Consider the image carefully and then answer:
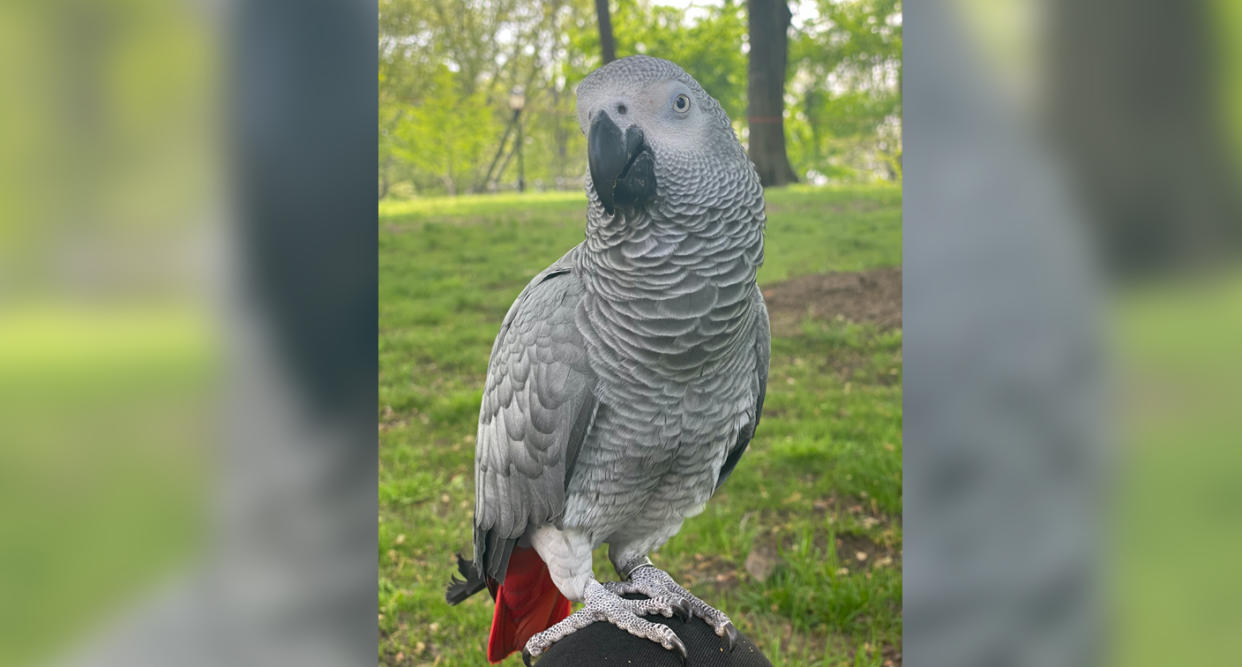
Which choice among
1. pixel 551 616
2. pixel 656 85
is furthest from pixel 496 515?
pixel 656 85

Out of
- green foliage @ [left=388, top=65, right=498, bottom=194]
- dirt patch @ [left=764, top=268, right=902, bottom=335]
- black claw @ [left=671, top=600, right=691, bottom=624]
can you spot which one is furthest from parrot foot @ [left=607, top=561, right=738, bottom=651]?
green foliage @ [left=388, top=65, right=498, bottom=194]

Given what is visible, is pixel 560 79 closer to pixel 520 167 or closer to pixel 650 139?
pixel 520 167

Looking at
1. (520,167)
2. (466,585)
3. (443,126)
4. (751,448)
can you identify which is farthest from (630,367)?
(443,126)

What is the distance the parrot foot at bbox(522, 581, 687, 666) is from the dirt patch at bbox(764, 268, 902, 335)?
1244 millimetres

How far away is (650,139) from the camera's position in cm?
78
